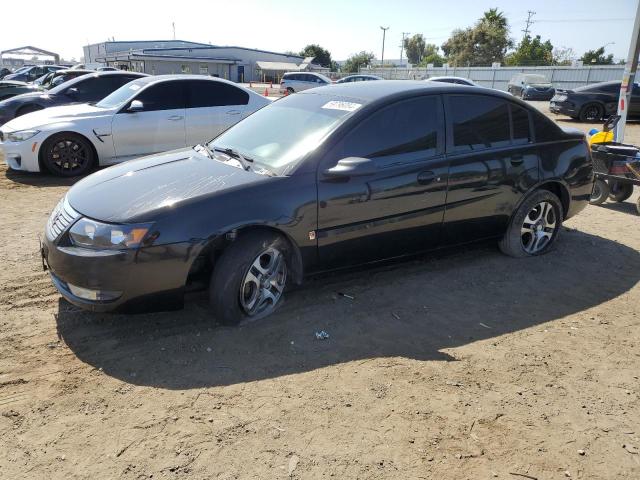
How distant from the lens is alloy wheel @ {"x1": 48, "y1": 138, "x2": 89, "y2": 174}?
307 inches

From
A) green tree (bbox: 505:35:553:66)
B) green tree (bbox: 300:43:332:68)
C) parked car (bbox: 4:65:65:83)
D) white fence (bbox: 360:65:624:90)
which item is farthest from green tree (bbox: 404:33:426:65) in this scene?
parked car (bbox: 4:65:65:83)

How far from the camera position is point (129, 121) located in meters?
7.98

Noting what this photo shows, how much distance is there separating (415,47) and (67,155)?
130m

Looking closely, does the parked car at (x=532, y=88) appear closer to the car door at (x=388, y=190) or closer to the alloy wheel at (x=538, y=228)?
the alloy wheel at (x=538, y=228)

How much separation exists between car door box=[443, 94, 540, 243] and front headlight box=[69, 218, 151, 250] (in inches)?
A: 100

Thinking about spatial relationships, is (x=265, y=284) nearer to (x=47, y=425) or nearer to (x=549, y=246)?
(x=47, y=425)

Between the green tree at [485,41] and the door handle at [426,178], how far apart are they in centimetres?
7001

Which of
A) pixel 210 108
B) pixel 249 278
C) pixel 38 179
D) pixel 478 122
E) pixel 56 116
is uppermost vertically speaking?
pixel 478 122

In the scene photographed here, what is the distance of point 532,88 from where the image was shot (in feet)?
100

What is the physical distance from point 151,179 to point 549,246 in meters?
4.00

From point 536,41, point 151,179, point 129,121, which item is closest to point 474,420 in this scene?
point 151,179

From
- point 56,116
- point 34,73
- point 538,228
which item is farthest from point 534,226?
point 34,73

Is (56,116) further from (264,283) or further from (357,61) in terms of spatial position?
(357,61)

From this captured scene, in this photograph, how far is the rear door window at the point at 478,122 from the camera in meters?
4.38
